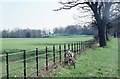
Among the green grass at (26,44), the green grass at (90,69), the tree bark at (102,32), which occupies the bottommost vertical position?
the green grass at (26,44)

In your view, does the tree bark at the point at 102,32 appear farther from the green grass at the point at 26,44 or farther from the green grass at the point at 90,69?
the green grass at the point at 90,69

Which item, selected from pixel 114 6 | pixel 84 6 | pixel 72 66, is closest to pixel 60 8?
pixel 84 6

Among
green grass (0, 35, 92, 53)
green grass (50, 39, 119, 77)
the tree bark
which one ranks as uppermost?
the tree bark

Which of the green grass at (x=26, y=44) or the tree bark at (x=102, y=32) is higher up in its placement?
the tree bark at (x=102, y=32)

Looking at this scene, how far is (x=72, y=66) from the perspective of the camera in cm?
1806

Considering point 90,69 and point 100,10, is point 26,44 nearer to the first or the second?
point 100,10

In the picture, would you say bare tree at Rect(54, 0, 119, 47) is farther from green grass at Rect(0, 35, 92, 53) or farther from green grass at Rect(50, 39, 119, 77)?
green grass at Rect(50, 39, 119, 77)

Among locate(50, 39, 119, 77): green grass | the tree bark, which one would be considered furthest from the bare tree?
locate(50, 39, 119, 77): green grass

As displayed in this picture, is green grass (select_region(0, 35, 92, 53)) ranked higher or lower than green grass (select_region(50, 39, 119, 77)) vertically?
lower

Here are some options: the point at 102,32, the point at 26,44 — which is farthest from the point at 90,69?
the point at 26,44

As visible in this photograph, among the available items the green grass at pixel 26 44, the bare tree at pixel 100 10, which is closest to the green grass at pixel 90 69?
the green grass at pixel 26 44

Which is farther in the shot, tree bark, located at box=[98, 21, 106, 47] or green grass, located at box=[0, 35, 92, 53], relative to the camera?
green grass, located at box=[0, 35, 92, 53]

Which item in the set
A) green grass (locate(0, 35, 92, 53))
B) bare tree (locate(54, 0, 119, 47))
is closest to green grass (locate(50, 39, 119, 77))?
green grass (locate(0, 35, 92, 53))

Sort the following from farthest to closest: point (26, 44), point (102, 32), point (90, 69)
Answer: point (26, 44)
point (102, 32)
point (90, 69)
